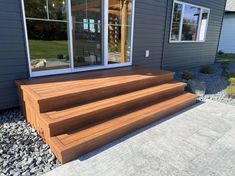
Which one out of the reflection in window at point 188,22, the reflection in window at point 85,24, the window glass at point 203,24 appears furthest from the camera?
the window glass at point 203,24

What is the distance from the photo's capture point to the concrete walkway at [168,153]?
1.89 metres

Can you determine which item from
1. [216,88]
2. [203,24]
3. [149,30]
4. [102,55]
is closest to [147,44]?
[149,30]

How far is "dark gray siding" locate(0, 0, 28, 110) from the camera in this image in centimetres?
273

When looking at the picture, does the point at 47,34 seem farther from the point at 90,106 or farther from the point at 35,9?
the point at 90,106

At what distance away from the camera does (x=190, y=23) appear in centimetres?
656

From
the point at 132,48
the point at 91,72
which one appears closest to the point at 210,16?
the point at 132,48

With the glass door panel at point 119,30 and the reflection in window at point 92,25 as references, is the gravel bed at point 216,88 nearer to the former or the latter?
the glass door panel at point 119,30

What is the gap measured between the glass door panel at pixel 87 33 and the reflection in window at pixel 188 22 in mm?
2620

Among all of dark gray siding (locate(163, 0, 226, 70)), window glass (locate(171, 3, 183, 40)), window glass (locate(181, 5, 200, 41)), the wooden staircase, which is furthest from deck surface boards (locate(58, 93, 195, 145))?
window glass (locate(181, 5, 200, 41))

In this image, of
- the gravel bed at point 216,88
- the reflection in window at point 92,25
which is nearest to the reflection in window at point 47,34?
the reflection in window at point 92,25

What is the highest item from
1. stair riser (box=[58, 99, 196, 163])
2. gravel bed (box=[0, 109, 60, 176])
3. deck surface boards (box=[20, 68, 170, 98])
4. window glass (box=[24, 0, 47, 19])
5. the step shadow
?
window glass (box=[24, 0, 47, 19])

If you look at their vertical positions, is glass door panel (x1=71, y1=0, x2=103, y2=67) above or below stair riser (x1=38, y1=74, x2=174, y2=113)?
above

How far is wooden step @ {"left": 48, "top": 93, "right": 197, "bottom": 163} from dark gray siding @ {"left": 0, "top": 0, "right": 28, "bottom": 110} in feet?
4.44

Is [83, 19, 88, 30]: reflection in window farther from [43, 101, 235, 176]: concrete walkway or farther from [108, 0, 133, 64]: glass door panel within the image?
[43, 101, 235, 176]: concrete walkway
